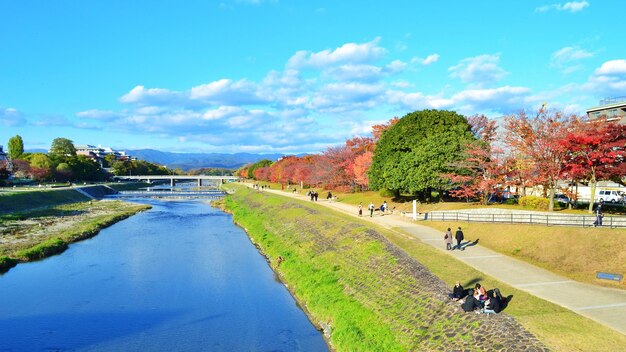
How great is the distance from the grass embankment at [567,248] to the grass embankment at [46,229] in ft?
112

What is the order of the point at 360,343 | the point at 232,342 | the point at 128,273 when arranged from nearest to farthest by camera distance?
A: the point at 360,343 < the point at 232,342 < the point at 128,273

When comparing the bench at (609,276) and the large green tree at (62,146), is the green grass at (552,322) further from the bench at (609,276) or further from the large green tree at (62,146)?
the large green tree at (62,146)

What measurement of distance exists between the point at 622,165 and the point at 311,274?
23.5m

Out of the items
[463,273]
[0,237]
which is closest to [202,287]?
[463,273]

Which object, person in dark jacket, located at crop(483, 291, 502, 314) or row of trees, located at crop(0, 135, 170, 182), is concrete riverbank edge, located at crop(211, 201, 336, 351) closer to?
person in dark jacket, located at crop(483, 291, 502, 314)

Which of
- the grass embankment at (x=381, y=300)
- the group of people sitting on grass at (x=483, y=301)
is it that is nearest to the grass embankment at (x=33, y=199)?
the grass embankment at (x=381, y=300)

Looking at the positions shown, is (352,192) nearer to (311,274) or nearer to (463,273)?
(311,274)

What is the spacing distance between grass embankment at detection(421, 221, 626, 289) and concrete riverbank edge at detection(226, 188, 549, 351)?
265 inches

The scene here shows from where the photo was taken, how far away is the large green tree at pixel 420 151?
41188mm

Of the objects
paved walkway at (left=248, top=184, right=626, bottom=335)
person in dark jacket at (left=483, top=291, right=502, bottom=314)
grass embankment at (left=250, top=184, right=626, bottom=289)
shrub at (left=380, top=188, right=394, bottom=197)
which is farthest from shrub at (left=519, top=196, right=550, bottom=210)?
person in dark jacket at (left=483, top=291, right=502, bottom=314)

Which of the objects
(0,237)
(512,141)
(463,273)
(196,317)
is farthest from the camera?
(0,237)

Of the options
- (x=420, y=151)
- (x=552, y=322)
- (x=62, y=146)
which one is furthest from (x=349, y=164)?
(x=62, y=146)

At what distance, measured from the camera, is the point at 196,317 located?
21438mm

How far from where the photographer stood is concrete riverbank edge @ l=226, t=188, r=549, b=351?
14.2 m
